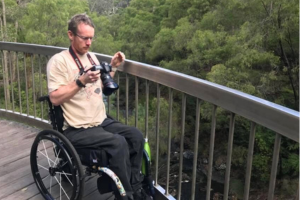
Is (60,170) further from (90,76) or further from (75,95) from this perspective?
(90,76)

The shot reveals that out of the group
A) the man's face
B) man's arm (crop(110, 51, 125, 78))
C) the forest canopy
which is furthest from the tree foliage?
the man's face

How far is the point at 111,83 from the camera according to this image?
193 centimetres

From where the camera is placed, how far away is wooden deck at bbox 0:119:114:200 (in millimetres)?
2312

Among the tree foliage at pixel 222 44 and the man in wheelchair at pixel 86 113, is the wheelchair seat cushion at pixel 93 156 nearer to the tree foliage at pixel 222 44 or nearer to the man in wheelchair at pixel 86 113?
the man in wheelchair at pixel 86 113

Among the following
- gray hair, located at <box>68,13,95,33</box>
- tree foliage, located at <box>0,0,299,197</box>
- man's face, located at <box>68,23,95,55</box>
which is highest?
gray hair, located at <box>68,13,95,33</box>

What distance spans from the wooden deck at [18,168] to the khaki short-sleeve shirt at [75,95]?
2.09 ft

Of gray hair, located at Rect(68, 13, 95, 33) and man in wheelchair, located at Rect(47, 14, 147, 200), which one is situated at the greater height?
gray hair, located at Rect(68, 13, 95, 33)

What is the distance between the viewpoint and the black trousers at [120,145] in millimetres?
1812

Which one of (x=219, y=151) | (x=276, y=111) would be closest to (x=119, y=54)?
(x=276, y=111)

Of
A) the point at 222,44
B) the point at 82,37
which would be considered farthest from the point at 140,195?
the point at 222,44

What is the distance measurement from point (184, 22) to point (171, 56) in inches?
93.5

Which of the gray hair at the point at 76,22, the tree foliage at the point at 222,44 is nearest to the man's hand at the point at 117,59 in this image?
the gray hair at the point at 76,22

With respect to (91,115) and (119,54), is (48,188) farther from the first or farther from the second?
(119,54)

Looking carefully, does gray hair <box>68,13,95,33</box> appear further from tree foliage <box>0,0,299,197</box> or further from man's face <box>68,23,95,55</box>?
tree foliage <box>0,0,299,197</box>
